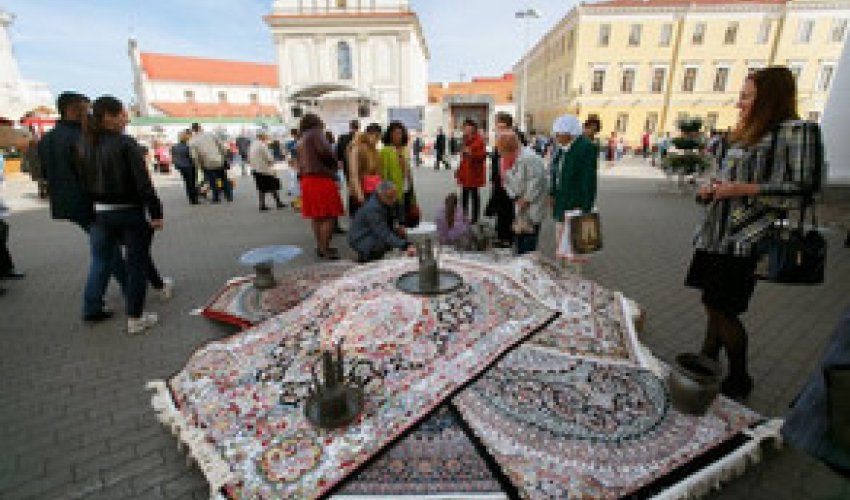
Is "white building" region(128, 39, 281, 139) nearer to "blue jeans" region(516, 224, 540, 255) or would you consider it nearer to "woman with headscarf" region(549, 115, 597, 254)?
"blue jeans" region(516, 224, 540, 255)

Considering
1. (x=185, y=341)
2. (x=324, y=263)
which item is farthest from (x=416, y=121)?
(x=185, y=341)

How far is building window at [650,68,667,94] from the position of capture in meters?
29.4

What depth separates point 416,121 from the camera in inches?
1148

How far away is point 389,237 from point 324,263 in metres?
1.37

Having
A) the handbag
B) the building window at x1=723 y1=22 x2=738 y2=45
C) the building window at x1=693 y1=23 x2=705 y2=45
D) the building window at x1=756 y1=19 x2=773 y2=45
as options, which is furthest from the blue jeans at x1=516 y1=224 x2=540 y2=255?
the building window at x1=756 y1=19 x2=773 y2=45

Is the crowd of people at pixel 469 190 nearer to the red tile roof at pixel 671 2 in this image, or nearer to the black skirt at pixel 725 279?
the black skirt at pixel 725 279

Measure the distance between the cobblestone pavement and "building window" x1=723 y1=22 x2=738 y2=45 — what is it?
30157 mm

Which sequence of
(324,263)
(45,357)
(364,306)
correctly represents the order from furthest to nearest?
(324,263), (45,357), (364,306)

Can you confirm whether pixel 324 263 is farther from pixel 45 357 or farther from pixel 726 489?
pixel 726 489

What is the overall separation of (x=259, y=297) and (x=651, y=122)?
113 ft

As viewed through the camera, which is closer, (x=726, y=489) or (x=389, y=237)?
(x=726, y=489)

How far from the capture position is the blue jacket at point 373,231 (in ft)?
14.5

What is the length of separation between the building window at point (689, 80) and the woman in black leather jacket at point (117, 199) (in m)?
35.8

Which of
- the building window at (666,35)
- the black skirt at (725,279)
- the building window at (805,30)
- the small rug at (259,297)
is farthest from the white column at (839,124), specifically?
the building window at (805,30)
